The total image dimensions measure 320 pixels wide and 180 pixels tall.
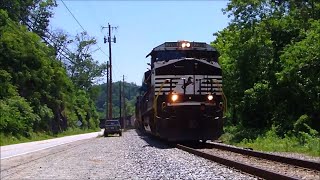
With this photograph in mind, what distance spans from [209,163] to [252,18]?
23466 mm

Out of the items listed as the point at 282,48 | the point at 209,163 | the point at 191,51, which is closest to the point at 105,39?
the point at 282,48

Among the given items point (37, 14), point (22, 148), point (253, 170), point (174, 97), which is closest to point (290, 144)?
point (174, 97)

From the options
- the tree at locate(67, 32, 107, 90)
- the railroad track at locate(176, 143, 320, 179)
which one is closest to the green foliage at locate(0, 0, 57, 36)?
the tree at locate(67, 32, 107, 90)

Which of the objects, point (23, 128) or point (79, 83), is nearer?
point (23, 128)

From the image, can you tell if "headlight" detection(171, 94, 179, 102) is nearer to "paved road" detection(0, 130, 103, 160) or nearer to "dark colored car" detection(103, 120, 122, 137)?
"paved road" detection(0, 130, 103, 160)

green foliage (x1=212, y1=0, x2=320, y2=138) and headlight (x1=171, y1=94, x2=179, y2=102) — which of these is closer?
headlight (x1=171, y1=94, x2=179, y2=102)

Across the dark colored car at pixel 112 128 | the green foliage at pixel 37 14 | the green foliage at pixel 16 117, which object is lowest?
the dark colored car at pixel 112 128

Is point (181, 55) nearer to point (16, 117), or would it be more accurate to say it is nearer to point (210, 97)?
point (210, 97)

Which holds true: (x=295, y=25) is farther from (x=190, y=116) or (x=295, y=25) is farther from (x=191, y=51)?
(x=190, y=116)

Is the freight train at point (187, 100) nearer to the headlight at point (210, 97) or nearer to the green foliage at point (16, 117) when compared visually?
the headlight at point (210, 97)

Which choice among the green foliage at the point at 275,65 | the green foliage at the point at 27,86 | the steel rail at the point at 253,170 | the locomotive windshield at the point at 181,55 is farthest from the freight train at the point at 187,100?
the green foliage at the point at 27,86

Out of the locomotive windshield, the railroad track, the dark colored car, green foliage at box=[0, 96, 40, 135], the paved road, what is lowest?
the paved road

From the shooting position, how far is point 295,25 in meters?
31.1

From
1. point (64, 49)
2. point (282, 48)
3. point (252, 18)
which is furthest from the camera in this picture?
point (64, 49)
